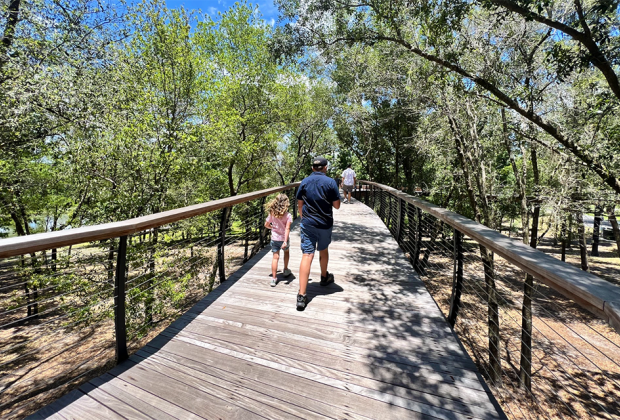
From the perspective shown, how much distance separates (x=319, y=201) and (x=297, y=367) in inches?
68.1

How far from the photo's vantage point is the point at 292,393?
1982 mm

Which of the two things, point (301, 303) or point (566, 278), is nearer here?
point (566, 278)

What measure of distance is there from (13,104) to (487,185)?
13750 mm

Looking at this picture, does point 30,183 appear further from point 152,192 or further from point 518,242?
point 518,242

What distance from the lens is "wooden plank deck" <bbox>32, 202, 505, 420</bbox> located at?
1.87 m

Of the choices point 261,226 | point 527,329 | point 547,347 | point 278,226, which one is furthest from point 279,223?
point 547,347

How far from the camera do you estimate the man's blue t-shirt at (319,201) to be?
10.8ft

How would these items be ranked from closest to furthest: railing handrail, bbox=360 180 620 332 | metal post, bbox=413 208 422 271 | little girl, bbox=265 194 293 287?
1. railing handrail, bbox=360 180 620 332
2. little girl, bbox=265 194 293 287
3. metal post, bbox=413 208 422 271

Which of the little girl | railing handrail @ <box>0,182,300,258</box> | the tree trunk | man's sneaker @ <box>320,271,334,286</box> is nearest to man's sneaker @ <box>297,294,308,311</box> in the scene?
man's sneaker @ <box>320,271,334,286</box>

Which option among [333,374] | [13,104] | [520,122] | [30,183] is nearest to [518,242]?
[333,374]

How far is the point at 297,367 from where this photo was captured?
2219 millimetres

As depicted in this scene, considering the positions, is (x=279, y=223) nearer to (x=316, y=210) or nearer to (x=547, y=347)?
(x=316, y=210)

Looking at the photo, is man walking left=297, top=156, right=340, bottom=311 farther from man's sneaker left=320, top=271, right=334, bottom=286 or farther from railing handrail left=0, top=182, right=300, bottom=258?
railing handrail left=0, top=182, right=300, bottom=258

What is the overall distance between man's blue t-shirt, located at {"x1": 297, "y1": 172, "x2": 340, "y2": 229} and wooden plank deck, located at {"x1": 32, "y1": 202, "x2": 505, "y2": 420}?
0.91m
